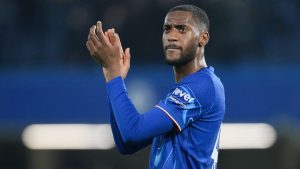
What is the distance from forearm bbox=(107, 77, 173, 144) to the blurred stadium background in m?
6.14

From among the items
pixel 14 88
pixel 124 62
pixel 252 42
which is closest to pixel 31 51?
pixel 14 88

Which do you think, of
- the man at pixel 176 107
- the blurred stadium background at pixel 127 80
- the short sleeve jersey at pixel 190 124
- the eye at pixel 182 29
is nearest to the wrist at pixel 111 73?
the man at pixel 176 107

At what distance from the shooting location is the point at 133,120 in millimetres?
3141

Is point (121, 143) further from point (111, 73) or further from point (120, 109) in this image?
point (111, 73)

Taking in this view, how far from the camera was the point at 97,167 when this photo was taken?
9.61 meters

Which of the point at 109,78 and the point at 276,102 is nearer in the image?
the point at 109,78

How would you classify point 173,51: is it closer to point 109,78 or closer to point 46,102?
point 109,78

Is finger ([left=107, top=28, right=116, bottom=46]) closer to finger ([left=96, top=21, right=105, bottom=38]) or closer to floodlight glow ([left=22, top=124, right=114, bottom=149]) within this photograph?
finger ([left=96, top=21, right=105, bottom=38])

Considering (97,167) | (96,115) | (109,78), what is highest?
(109,78)

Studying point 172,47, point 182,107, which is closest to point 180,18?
point 172,47

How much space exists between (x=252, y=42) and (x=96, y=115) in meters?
2.55

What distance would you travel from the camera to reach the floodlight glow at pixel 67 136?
9.47 m

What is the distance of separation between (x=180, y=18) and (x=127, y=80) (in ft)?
20.7

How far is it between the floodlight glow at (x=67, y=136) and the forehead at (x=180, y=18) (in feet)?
20.1
